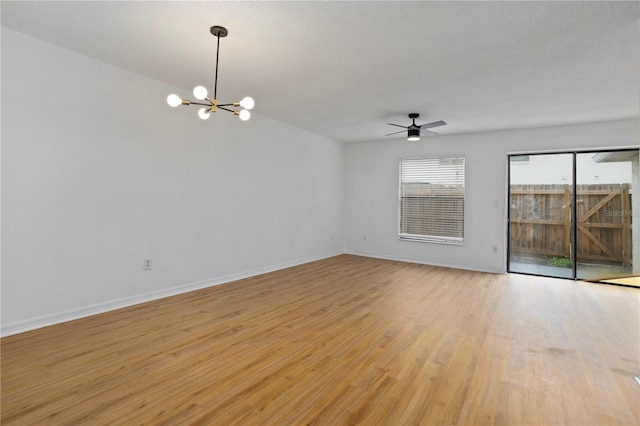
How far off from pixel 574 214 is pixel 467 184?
5.77 feet

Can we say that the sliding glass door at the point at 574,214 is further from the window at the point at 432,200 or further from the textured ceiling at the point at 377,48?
the textured ceiling at the point at 377,48

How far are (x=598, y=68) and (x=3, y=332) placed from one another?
20.1ft

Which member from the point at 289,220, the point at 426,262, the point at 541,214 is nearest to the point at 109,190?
the point at 289,220

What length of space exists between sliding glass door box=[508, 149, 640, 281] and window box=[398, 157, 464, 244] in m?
0.91

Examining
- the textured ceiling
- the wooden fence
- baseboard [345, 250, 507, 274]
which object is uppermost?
the textured ceiling

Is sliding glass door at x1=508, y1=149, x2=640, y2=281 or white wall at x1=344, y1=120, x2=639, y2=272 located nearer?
sliding glass door at x1=508, y1=149, x2=640, y2=281

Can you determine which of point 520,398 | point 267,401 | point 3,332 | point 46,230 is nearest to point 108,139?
point 46,230

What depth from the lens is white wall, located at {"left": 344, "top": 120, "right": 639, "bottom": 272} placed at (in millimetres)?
5270

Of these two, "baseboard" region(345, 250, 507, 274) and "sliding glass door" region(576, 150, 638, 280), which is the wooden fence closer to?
"sliding glass door" region(576, 150, 638, 280)

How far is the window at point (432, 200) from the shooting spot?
20.6ft

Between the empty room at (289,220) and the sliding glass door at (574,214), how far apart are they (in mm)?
34

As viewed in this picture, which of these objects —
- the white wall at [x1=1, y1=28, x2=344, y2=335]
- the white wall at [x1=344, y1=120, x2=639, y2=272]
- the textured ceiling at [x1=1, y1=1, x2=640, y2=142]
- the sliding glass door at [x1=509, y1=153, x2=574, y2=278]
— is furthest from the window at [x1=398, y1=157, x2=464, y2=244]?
the white wall at [x1=1, y1=28, x2=344, y2=335]

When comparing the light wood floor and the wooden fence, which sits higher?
the wooden fence

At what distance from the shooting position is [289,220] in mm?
5918
